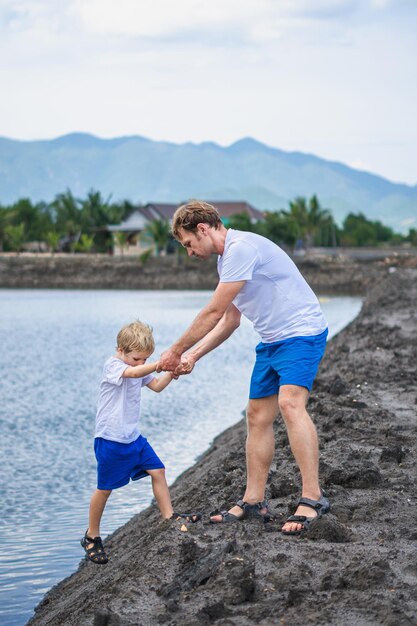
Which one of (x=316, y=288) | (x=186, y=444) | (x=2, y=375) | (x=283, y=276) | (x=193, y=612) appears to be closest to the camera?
(x=193, y=612)

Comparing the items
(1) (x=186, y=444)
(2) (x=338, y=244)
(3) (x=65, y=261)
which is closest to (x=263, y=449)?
(1) (x=186, y=444)

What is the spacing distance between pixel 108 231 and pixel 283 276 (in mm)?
96793

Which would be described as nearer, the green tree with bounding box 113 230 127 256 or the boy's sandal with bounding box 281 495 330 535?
the boy's sandal with bounding box 281 495 330 535

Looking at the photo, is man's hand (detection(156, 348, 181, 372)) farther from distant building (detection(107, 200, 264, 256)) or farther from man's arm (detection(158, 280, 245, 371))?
distant building (detection(107, 200, 264, 256))

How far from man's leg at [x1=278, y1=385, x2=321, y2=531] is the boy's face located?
2.74 ft

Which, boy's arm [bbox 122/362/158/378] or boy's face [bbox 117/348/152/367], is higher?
boy's face [bbox 117/348/152/367]

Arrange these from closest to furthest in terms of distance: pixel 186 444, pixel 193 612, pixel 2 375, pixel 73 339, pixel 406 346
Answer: pixel 193 612, pixel 186 444, pixel 406 346, pixel 2 375, pixel 73 339

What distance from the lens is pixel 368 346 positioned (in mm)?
17109

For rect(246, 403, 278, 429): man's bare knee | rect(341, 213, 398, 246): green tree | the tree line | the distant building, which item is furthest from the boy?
rect(341, 213, 398, 246): green tree

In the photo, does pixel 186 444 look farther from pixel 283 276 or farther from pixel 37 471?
pixel 283 276

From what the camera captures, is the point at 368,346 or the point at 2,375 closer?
the point at 368,346

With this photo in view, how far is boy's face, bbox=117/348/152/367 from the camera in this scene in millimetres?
5984

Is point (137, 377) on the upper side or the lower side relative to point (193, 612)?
upper

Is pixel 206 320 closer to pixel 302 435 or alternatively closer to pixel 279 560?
pixel 302 435
